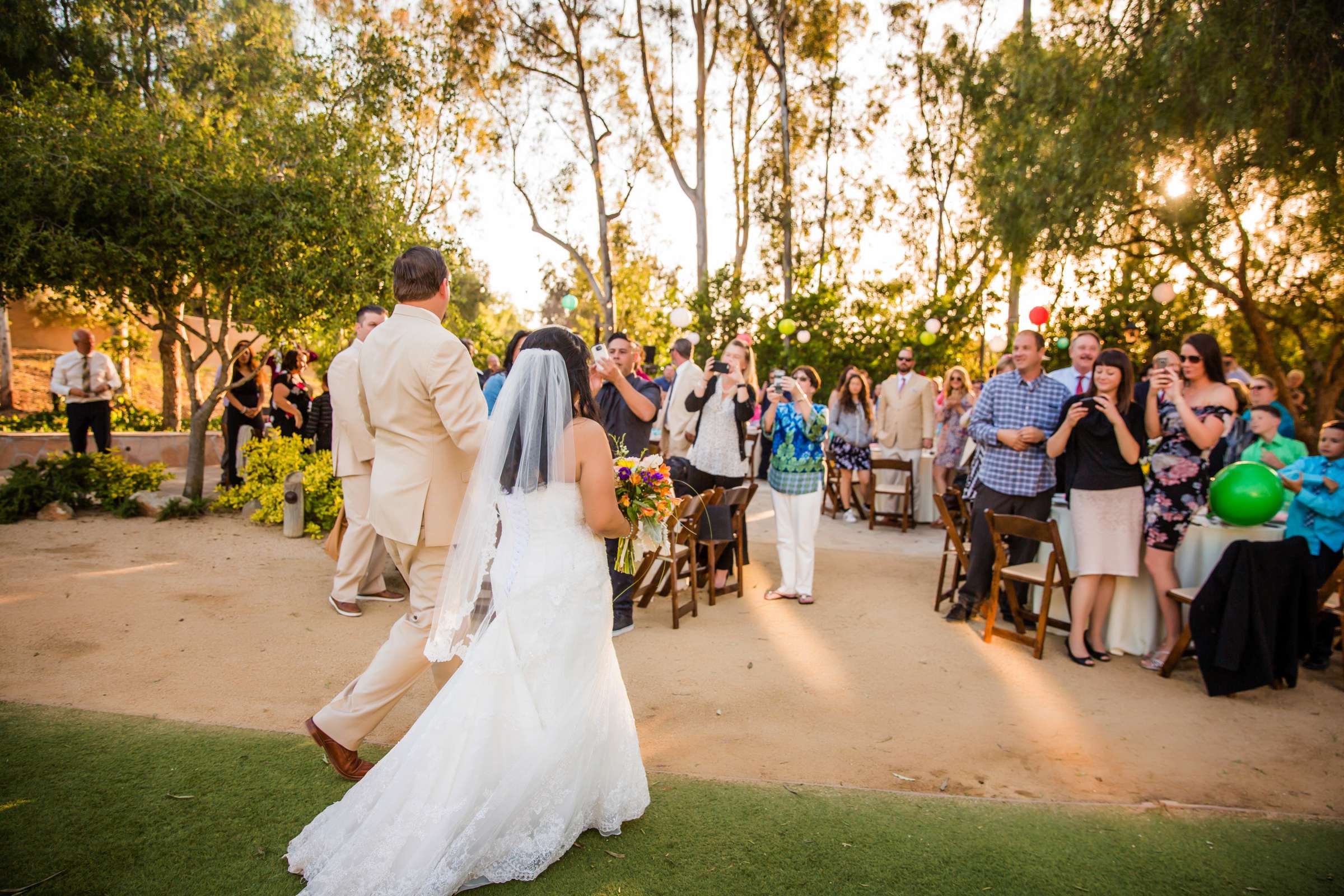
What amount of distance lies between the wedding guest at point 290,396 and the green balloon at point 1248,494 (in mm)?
9152

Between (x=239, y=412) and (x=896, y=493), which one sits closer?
(x=896, y=493)

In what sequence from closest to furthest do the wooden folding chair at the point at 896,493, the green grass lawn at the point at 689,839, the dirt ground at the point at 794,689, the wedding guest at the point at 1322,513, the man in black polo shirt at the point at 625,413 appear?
the green grass lawn at the point at 689,839
the dirt ground at the point at 794,689
the wedding guest at the point at 1322,513
the man in black polo shirt at the point at 625,413
the wooden folding chair at the point at 896,493

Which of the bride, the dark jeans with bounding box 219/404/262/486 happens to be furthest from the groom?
the dark jeans with bounding box 219/404/262/486

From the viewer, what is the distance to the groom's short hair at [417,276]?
325 centimetres

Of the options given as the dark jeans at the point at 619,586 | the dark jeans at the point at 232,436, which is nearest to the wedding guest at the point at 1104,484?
the dark jeans at the point at 619,586

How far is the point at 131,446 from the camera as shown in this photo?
11750 mm

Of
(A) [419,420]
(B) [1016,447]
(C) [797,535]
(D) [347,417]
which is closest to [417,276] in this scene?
(A) [419,420]

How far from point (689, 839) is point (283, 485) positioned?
6.55 meters

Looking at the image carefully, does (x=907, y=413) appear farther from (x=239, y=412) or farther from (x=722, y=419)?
(x=239, y=412)

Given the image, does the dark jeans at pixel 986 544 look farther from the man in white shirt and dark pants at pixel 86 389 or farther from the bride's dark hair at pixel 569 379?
the man in white shirt and dark pants at pixel 86 389

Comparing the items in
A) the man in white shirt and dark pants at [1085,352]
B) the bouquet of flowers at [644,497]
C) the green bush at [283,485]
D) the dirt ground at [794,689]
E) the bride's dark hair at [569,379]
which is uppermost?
the man in white shirt and dark pants at [1085,352]

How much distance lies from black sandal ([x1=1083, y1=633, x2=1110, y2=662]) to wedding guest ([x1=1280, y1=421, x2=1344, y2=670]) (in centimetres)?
123

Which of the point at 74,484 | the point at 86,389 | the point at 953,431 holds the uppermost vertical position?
the point at 86,389

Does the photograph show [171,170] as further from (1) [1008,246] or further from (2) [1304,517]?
(1) [1008,246]
